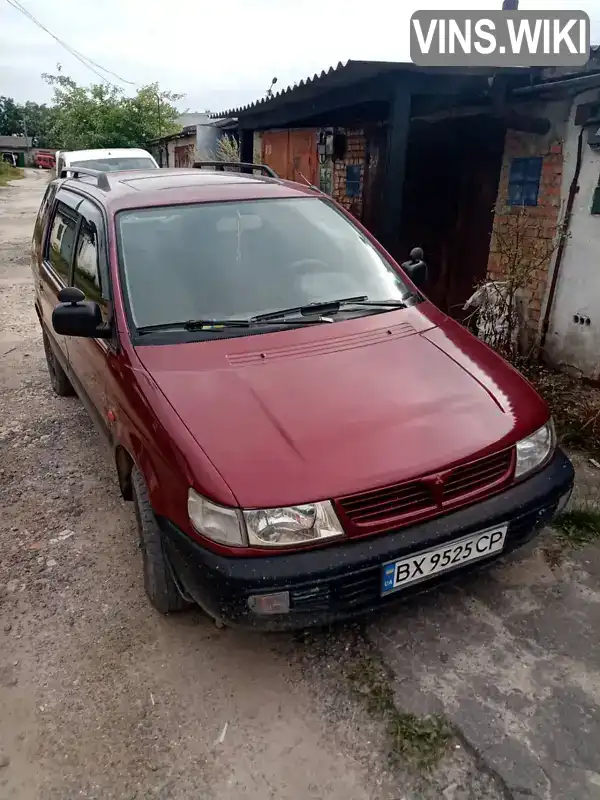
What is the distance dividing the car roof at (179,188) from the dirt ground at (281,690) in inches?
71.2

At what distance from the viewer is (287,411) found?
225cm

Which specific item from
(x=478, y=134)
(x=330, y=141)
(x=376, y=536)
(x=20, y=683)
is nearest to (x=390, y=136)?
(x=478, y=134)

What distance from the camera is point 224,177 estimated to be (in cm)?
365

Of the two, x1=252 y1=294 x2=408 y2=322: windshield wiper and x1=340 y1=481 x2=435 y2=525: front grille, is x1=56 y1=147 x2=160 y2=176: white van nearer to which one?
x1=252 y1=294 x2=408 y2=322: windshield wiper

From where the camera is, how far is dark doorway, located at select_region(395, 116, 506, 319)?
588cm

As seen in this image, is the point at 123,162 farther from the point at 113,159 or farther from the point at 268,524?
the point at 268,524

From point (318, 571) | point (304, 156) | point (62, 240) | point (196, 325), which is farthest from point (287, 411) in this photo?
point (304, 156)

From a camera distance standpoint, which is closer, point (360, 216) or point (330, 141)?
point (360, 216)

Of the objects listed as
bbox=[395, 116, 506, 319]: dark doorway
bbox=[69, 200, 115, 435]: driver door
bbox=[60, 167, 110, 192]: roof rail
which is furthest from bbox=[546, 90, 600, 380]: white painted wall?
bbox=[69, 200, 115, 435]: driver door

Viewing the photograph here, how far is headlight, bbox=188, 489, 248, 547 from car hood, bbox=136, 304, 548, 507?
0.08 m

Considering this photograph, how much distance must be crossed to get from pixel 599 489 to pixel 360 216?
542cm

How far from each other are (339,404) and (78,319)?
1255mm

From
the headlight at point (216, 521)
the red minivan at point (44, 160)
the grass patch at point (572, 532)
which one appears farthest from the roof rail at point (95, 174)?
the red minivan at point (44, 160)

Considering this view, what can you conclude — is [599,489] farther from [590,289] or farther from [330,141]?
[330,141]
